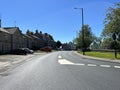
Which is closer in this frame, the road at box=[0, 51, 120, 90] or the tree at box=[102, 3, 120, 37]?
the road at box=[0, 51, 120, 90]

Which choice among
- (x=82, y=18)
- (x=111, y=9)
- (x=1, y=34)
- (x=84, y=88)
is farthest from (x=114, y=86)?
(x=1, y=34)

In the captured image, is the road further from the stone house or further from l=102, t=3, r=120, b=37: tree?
the stone house

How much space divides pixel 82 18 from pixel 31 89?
49785mm

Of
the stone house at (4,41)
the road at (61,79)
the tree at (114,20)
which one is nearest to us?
the road at (61,79)

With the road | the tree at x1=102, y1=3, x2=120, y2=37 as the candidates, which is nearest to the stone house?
the tree at x1=102, y1=3, x2=120, y2=37

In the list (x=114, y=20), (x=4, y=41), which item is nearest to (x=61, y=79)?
(x=114, y=20)

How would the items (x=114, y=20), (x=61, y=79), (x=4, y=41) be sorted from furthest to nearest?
(x=4, y=41), (x=114, y=20), (x=61, y=79)

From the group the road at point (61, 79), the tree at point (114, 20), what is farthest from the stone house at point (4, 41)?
the road at point (61, 79)

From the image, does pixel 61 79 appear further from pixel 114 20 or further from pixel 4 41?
pixel 4 41

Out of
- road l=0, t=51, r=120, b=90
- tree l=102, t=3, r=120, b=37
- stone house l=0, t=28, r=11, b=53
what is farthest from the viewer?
stone house l=0, t=28, r=11, b=53

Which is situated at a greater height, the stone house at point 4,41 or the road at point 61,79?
the stone house at point 4,41

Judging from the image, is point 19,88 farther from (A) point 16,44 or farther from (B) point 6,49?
(A) point 16,44

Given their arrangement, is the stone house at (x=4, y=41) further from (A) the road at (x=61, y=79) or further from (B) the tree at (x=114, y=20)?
(A) the road at (x=61, y=79)

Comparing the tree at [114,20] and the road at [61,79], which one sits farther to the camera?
the tree at [114,20]
